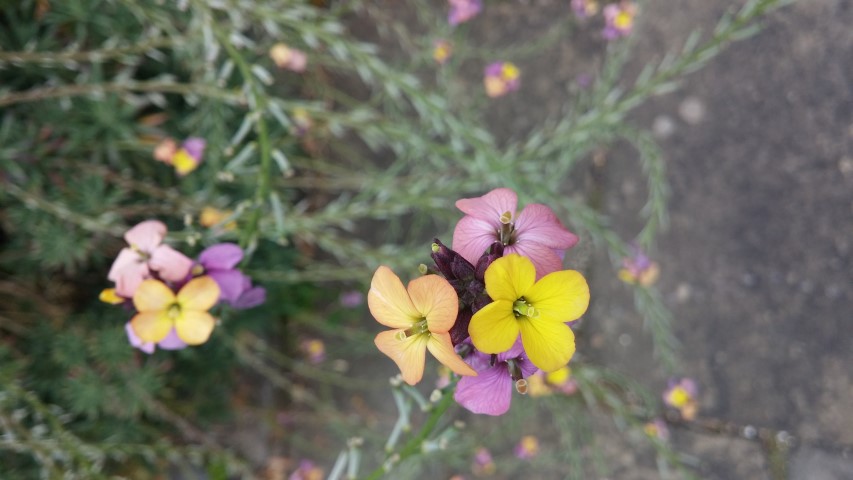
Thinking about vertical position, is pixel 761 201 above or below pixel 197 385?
above

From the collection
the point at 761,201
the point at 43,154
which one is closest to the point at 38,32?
the point at 43,154

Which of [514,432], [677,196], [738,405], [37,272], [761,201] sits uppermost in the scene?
[761,201]

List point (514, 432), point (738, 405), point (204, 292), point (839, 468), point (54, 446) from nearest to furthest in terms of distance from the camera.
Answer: point (204, 292), point (54, 446), point (839, 468), point (738, 405), point (514, 432)

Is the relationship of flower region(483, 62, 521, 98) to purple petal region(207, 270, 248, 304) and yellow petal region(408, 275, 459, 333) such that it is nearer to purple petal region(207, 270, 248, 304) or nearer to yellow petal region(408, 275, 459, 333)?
purple petal region(207, 270, 248, 304)

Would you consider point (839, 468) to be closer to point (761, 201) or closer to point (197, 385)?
point (761, 201)

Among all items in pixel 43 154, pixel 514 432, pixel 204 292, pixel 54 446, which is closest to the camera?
pixel 204 292

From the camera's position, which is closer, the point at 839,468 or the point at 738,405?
the point at 839,468

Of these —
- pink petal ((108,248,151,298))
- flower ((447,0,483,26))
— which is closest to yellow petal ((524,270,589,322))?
pink petal ((108,248,151,298))
